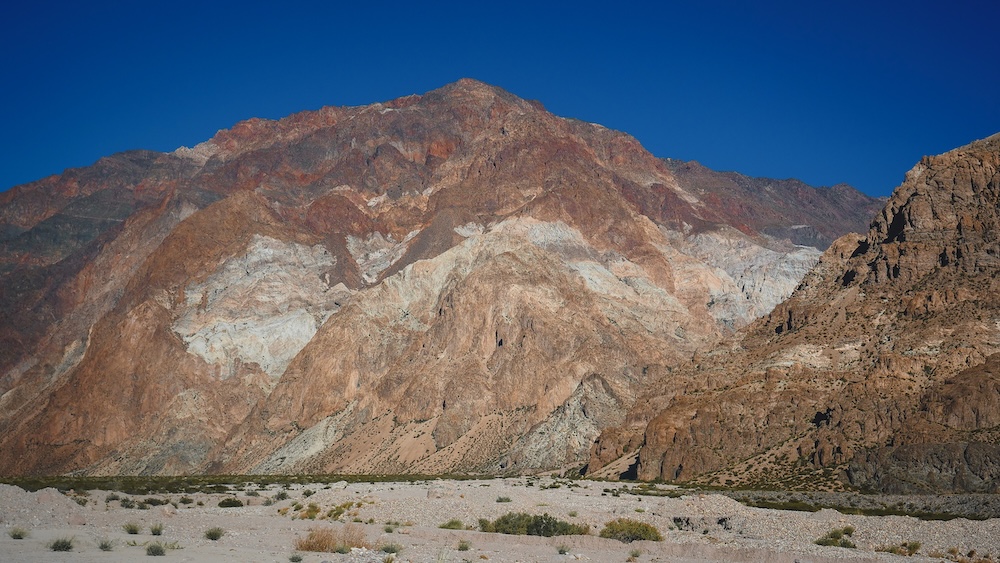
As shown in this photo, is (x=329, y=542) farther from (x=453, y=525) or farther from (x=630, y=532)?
(x=630, y=532)

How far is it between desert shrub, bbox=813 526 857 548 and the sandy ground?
637mm

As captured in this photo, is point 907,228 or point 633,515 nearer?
point 633,515

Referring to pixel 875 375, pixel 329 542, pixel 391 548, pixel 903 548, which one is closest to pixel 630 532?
pixel 903 548

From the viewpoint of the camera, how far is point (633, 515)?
58.5 meters

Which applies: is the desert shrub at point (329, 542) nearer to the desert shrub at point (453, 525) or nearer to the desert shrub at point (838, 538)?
the desert shrub at point (453, 525)

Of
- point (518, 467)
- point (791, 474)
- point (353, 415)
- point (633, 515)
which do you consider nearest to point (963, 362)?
point (791, 474)

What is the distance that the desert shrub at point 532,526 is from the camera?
4925 cm

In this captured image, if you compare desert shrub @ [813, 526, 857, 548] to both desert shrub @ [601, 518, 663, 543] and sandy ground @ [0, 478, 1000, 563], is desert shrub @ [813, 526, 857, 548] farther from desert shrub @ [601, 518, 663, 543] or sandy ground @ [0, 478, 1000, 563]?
desert shrub @ [601, 518, 663, 543]

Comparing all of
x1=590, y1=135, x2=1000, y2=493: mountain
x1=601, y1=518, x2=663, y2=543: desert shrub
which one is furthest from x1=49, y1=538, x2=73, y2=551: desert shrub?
x1=590, y1=135, x2=1000, y2=493: mountain

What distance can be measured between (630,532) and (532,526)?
4734 millimetres

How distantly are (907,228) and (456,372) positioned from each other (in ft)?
299

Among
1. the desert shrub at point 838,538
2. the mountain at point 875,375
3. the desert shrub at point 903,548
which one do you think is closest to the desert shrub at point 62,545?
the desert shrub at point 838,538

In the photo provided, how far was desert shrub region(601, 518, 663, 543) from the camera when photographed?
155 ft

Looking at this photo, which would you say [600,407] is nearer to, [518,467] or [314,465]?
[518,467]
